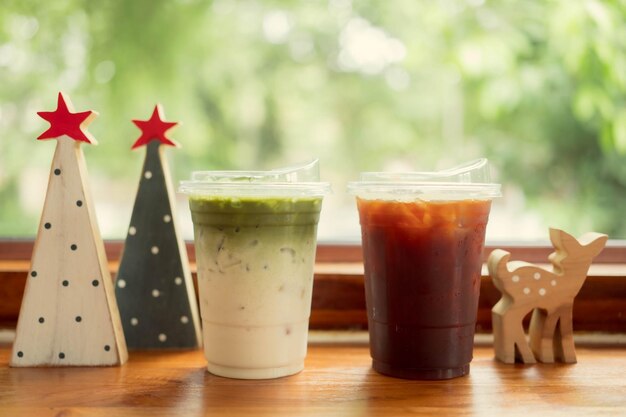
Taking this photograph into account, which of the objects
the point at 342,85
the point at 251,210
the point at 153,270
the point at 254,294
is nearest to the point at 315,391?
the point at 254,294

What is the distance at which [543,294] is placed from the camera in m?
1.05

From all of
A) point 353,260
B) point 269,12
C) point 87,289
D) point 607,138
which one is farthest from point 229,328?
point 269,12

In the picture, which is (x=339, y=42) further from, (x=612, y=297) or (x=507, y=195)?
(x=612, y=297)

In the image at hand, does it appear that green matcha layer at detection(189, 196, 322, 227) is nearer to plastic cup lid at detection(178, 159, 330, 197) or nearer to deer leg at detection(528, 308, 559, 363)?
plastic cup lid at detection(178, 159, 330, 197)

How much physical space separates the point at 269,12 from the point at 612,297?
7.14 feet

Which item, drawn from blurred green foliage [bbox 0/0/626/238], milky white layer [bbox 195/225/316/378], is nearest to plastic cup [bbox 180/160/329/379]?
milky white layer [bbox 195/225/316/378]

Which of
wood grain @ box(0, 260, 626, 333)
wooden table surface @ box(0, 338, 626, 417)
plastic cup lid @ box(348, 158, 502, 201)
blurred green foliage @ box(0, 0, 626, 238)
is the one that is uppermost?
blurred green foliage @ box(0, 0, 626, 238)

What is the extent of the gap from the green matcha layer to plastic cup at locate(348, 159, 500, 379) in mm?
99

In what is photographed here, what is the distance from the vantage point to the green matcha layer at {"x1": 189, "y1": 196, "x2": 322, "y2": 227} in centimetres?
94

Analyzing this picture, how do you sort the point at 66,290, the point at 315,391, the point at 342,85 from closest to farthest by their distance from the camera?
the point at 315,391, the point at 66,290, the point at 342,85

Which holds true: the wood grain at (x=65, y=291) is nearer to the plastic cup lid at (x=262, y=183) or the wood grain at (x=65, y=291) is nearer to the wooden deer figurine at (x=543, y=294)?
the plastic cup lid at (x=262, y=183)

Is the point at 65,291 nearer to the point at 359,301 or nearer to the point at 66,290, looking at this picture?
the point at 66,290

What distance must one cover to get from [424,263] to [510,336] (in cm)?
24

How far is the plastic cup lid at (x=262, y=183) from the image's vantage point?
37.5 inches
